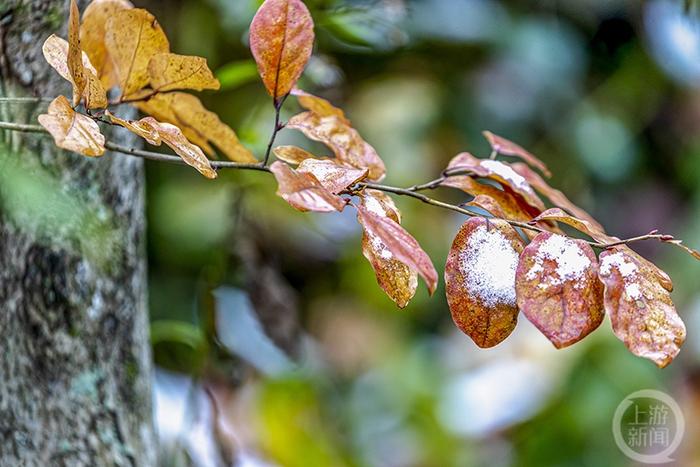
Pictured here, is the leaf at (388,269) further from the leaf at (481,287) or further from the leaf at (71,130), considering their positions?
the leaf at (71,130)

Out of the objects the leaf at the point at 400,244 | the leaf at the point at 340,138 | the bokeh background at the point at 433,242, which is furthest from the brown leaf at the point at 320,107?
the bokeh background at the point at 433,242

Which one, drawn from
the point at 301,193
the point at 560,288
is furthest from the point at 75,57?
the point at 560,288

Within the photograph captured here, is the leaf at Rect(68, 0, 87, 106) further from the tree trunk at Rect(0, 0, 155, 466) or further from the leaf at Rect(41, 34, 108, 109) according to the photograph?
the tree trunk at Rect(0, 0, 155, 466)

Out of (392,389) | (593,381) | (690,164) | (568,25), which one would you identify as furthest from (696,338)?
(568,25)

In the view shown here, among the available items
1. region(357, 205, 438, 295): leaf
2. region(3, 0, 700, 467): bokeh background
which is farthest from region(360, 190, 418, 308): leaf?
region(3, 0, 700, 467): bokeh background

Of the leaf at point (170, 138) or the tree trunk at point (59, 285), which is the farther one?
the tree trunk at point (59, 285)

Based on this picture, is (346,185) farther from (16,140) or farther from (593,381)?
(593,381)
